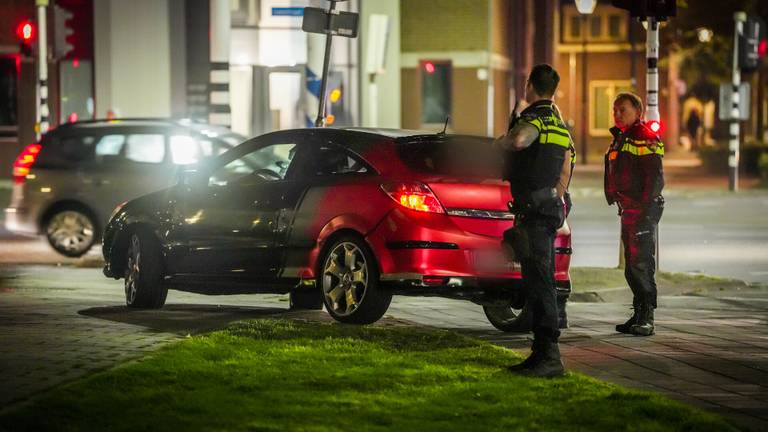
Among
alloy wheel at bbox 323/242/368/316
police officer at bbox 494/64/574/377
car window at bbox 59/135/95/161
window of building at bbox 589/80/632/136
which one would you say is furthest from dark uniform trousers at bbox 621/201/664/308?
window of building at bbox 589/80/632/136

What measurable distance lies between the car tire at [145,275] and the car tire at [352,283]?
1728 mm

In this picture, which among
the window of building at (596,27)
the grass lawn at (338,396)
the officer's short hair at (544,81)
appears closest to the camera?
the grass lawn at (338,396)

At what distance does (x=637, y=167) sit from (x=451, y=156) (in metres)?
1.44

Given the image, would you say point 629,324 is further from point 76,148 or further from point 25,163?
point 25,163

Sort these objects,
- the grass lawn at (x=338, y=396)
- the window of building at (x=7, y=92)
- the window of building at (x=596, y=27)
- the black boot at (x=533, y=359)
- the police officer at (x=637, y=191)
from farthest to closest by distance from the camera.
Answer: the window of building at (x=596, y=27) < the window of building at (x=7, y=92) < the police officer at (x=637, y=191) < the black boot at (x=533, y=359) < the grass lawn at (x=338, y=396)

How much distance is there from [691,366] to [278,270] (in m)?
3.33

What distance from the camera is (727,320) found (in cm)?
1285

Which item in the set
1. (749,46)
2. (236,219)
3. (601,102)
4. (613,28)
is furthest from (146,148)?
(601,102)

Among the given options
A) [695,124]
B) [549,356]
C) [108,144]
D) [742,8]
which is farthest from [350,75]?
[549,356]

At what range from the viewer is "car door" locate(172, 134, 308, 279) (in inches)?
474

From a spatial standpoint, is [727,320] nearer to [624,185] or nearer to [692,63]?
[624,185]

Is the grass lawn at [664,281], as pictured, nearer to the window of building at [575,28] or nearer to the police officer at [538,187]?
the police officer at [538,187]

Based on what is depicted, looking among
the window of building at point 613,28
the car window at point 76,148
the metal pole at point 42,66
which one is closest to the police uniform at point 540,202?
the car window at point 76,148

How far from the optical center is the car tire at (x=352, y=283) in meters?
11.3
